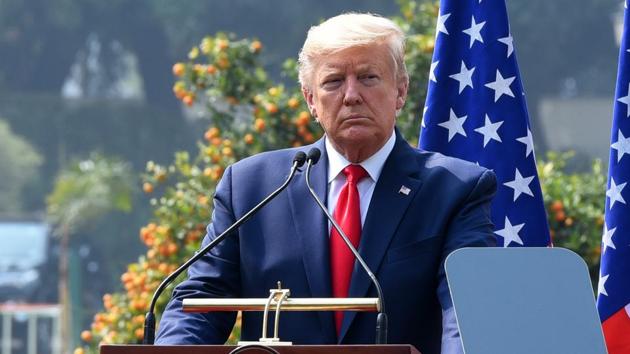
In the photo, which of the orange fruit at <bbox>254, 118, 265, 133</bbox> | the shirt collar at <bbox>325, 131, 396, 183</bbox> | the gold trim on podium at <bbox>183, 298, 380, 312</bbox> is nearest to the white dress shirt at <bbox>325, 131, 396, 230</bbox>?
the shirt collar at <bbox>325, 131, 396, 183</bbox>

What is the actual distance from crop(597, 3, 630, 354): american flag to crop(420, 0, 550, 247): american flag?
0.63 feet

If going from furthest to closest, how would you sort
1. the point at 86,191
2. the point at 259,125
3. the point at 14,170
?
the point at 14,170, the point at 86,191, the point at 259,125

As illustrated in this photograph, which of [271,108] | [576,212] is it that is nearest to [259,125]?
[271,108]

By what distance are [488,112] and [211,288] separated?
140 cm

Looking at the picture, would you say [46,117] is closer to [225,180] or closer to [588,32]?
[588,32]

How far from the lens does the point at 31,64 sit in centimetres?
5609

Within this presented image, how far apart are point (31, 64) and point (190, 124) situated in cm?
671

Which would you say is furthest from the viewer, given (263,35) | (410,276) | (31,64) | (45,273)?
(31,64)

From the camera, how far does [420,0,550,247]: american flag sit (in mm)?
4629

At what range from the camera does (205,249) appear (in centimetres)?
334

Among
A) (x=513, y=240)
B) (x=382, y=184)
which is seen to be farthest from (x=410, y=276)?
(x=513, y=240)

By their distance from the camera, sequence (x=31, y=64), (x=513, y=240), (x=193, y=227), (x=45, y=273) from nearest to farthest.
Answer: (x=513, y=240), (x=193, y=227), (x=45, y=273), (x=31, y=64)

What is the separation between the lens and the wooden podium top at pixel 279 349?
291cm

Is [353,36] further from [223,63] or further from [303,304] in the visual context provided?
[223,63]
